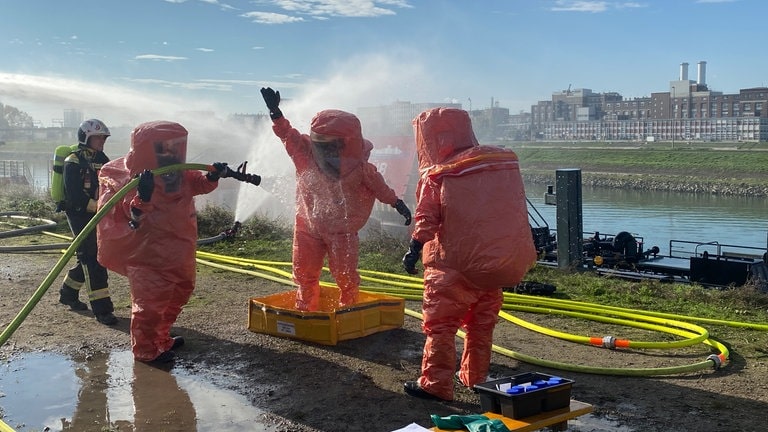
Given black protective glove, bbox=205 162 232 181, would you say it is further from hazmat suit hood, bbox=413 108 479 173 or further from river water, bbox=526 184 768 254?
river water, bbox=526 184 768 254

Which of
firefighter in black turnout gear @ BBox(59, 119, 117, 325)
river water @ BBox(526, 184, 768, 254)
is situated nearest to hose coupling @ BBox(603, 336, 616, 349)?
firefighter in black turnout gear @ BBox(59, 119, 117, 325)

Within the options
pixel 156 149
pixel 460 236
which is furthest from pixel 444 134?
pixel 156 149

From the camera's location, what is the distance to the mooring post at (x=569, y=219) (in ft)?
35.2

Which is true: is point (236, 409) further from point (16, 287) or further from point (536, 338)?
point (16, 287)

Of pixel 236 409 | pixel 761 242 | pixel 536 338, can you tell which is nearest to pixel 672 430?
pixel 536 338

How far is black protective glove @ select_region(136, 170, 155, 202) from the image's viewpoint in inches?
220

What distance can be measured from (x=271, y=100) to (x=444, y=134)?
6.44ft

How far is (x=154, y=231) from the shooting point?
599cm

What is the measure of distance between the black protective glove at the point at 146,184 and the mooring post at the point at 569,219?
21.9 feet

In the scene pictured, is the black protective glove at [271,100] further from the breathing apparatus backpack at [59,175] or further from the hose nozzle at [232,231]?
the hose nozzle at [232,231]

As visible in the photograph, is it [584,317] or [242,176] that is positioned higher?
[242,176]

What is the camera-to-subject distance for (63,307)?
823 centimetres

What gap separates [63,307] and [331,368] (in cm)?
389

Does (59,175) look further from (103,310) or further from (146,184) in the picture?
(146,184)
